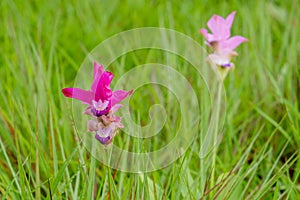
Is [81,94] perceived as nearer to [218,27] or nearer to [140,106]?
[218,27]

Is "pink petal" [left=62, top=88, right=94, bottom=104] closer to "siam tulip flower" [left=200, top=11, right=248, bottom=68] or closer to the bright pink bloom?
the bright pink bloom

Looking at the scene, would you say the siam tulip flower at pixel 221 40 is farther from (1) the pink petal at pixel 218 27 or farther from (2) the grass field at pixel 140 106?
(2) the grass field at pixel 140 106

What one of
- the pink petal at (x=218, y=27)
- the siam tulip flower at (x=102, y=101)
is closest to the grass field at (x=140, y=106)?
the siam tulip flower at (x=102, y=101)

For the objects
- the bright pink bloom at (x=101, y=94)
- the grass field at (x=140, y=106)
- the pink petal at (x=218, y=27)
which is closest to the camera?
the bright pink bloom at (x=101, y=94)

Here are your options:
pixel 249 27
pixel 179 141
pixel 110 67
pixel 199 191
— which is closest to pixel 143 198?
pixel 199 191

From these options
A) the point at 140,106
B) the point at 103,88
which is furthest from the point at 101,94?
the point at 140,106

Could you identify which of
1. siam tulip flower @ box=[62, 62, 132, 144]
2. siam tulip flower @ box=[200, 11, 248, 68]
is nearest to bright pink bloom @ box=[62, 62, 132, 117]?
siam tulip flower @ box=[62, 62, 132, 144]

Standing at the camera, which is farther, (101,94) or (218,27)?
(218,27)
